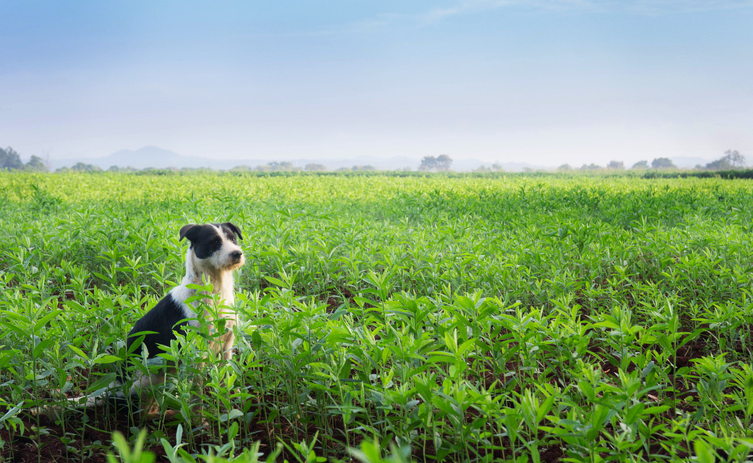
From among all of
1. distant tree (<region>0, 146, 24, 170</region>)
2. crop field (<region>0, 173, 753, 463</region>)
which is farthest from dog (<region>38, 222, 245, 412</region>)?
distant tree (<region>0, 146, 24, 170</region>)

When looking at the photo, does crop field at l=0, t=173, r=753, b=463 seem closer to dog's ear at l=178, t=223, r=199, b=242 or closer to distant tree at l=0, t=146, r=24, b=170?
dog's ear at l=178, t=223, r=199, b=242

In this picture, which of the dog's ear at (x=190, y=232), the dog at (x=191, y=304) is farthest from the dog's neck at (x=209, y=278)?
the dog's ear at (x=190, y=232)

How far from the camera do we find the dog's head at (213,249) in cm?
317

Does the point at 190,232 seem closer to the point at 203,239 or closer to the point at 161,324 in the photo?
the point at 203,239

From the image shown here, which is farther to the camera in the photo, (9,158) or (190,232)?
(9,158)

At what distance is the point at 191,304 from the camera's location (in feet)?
9.79

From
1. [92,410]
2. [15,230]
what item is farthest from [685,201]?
[15,230]

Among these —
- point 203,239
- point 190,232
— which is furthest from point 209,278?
point 190,232

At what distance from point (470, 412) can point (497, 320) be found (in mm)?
652

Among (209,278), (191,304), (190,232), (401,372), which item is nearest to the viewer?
(401,372)

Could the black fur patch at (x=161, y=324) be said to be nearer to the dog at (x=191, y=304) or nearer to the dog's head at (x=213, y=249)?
the dog at (x=191, y=304)

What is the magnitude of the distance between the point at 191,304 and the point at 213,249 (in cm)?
43

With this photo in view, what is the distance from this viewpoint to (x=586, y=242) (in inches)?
232

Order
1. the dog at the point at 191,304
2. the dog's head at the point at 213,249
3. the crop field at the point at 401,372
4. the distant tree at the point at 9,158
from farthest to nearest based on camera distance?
the distant tree at the point at 9,158 < the dog's head at the point at 213,249 < the dog at the point at 191,304 < the crop field at the point at 401,372
